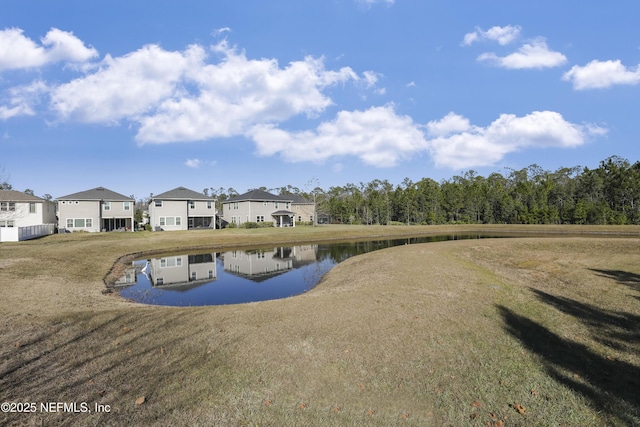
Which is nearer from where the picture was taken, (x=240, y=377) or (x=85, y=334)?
(x=240, y=377)

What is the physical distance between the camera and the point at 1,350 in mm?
7078

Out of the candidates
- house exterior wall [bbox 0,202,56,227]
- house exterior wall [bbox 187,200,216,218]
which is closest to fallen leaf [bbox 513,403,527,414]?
house exterior wall [bbox 187,200,216,218]

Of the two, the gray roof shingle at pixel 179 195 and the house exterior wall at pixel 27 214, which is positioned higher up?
the gray roof shingle at pixel 179 195

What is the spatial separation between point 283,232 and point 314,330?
3892 cm

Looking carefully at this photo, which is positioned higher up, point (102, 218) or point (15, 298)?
point (102, 218)

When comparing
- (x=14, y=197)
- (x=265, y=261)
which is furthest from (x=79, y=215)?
(x=265, y=261)

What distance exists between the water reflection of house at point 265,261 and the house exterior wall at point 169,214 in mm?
20941

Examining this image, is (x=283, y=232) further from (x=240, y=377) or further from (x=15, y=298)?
(x=240, y=377)

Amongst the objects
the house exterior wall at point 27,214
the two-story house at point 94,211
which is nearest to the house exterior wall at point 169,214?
the two-story house at point 94,211

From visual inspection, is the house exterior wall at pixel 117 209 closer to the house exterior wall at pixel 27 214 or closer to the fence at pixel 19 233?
the house exterior wall at pixel 27 214

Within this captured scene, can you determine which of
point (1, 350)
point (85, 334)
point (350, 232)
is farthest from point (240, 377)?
point (350, 232)

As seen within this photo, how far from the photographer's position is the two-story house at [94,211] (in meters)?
44.8

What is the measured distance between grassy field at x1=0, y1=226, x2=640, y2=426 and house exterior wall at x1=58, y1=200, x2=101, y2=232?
38517 mm

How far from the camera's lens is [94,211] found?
A: 46594mm
